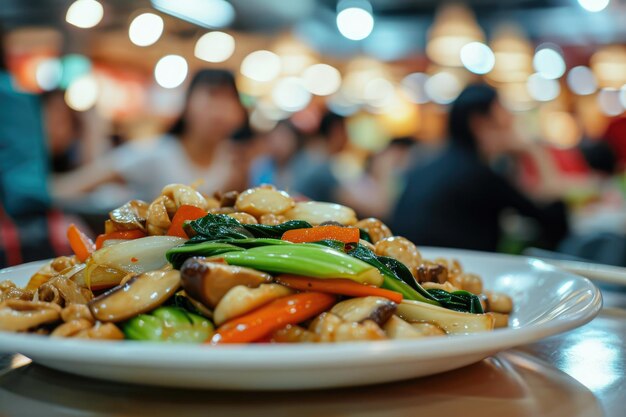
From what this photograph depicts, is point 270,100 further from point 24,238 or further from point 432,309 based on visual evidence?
point 432,309

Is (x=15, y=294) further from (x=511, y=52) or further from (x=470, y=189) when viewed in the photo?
(x=511, y=52)

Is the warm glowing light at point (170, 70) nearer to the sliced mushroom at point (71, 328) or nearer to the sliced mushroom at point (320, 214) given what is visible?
the sliced mushroom at point (320, 214)

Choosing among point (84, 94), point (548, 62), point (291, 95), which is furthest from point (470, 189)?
point (291, 95)

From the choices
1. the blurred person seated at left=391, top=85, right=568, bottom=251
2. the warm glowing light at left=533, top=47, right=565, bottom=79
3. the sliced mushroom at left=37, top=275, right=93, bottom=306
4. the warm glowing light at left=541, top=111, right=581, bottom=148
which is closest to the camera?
the sliced mushroom at left=37, top=275, right=93, bottom=306

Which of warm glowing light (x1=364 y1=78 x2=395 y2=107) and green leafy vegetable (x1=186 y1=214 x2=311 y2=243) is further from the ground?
warm glowing light (x1=364 y1=78 x2=395 y2=107)

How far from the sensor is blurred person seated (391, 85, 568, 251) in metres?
4.15

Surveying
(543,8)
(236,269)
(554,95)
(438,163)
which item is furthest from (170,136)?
(554,95)

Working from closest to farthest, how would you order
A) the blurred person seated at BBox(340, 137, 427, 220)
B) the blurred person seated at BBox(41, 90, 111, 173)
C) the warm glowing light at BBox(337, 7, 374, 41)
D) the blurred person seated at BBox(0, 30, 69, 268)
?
1. the blurred person seated at BBox(0, 30, 69, 268)
2. the blurred person seated at BBox(41, 90, 111, 173)
3. the blurred person seated at BBox(340, 137, 427, 220)
4. the warm glowing light at BBox(337, 7, 374, 41)

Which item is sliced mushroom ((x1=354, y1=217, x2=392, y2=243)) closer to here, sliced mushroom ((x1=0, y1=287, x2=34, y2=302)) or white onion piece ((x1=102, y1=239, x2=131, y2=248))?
white onion piece ((x1=102, y1=239, x2=131, y2=248))

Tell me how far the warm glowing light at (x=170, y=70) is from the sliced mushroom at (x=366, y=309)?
1252cm

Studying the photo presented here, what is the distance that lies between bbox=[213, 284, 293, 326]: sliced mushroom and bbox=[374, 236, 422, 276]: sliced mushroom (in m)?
0.40

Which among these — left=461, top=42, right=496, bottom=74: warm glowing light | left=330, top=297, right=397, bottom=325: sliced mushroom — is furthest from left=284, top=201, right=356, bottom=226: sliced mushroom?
left=461, top=42, right=496, bottom=74: warm glowing light

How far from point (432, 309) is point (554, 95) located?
17396 millimetres

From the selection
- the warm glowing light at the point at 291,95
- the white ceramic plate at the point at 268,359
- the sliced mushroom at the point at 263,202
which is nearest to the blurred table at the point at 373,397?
the white ceramic plate at the point at 268,359
